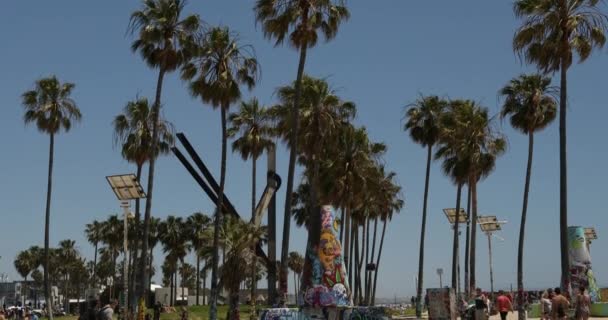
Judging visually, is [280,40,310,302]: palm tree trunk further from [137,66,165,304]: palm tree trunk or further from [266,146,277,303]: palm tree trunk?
[266,146,277,303]: palm tree trunk

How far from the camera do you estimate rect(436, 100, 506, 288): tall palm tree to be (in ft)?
168

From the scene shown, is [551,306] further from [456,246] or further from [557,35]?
[456,246]

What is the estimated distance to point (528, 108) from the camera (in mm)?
44812

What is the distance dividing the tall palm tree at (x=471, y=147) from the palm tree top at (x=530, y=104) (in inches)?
223

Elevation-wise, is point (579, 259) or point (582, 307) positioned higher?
point (579, 259)

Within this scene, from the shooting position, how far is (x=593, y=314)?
1670 inches

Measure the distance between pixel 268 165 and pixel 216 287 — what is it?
19748 mm

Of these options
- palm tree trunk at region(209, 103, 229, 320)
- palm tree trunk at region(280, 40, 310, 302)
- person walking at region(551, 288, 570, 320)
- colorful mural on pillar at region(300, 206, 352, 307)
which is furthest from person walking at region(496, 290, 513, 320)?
palm tree trunk at region(209, 103, 229, 320)

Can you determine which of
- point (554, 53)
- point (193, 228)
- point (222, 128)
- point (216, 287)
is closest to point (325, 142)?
point (222, 128)

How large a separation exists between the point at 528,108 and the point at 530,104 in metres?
0.25

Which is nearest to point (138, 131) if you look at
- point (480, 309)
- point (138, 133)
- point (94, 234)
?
point (138, 133)

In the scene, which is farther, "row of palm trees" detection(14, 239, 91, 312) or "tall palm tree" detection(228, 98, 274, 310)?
"row of palm trees" detection(14, 239, 91, 312)

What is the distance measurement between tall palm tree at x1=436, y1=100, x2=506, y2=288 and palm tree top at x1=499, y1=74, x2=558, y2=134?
5676 millimetres

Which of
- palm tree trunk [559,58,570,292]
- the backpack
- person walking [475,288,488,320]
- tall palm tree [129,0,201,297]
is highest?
tall palm tree [129,0,201,297]
